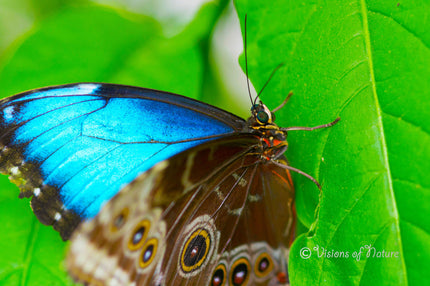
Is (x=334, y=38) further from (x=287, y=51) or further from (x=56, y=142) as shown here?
(x=56, y=142)

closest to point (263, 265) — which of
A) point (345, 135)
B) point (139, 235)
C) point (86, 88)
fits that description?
point (139, 235)

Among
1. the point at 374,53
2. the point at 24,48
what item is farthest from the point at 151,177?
the point at 24,48

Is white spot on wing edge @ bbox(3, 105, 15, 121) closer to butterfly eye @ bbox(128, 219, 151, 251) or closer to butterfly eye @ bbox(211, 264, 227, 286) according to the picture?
butterfly eye @ bbox(128, 219, 151, 251)

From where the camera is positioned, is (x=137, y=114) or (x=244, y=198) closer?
(x=137, y=114)

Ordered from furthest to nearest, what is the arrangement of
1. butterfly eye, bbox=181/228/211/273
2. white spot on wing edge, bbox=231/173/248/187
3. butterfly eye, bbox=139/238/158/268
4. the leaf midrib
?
white spot on wing edge, bbox=231/173/248/187
butterfly eye, bbox=181/228/211/273
butterfly eye, bbox=139/238/158/268
the leaf midrib

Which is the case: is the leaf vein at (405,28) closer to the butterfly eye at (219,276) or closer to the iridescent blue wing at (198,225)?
the iridescent blue wing at (198,225)

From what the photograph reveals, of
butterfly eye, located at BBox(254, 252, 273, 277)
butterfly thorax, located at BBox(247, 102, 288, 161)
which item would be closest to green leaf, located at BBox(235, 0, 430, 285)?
butterfly thorax, located at BBox(247, 102, 288, 161)

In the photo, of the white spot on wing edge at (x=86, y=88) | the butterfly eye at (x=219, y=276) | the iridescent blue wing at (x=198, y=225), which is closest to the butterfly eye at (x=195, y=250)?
the iridescent blue wing at (x=198, y=225)
